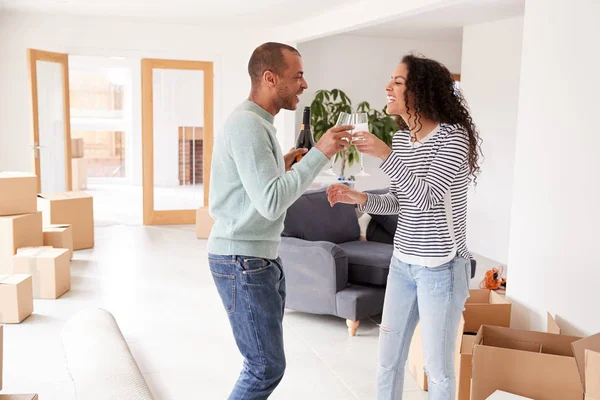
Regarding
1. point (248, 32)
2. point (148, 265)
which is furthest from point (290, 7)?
point (148, 265)

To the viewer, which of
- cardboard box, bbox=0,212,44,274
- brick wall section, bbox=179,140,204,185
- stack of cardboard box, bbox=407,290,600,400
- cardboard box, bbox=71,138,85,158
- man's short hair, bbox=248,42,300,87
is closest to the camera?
man's short hair, bbox=248,42,300,87

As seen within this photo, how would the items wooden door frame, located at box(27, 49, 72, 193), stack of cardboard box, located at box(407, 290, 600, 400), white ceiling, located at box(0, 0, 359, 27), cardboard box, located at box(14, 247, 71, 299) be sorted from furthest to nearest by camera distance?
wooden door frame, located at box(27, 49, 72, 193)
white ceiling, located at box(0, 0, 359, 27)
cardboard box, located at box(14, 247, 71, 299)
stack of cardboard box, located at box(407, 290, 600, 400)

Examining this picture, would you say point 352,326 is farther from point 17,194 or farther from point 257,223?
point 17,194

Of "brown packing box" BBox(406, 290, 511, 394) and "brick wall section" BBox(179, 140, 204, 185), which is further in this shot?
"brick wall section" BBox(179, 140, 204, 185)

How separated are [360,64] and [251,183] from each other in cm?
712

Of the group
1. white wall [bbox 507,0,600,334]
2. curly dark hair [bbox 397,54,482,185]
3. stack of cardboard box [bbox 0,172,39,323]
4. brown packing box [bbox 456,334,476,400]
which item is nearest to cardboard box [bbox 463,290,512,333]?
→ white wall [bbox 507,0,600,334]

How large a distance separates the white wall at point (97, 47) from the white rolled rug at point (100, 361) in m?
4.32

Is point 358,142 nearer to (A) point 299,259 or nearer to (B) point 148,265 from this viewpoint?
(A) point 299,259

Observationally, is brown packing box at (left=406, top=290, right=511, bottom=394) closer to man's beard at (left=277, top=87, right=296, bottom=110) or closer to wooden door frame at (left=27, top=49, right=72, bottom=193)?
man's beard at (left=277, top=87, right=296, bottom=110)

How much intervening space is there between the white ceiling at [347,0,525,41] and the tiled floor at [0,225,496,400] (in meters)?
3.25

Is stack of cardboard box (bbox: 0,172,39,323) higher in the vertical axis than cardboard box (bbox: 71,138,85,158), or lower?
lower

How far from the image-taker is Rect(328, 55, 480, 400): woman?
1.99 m

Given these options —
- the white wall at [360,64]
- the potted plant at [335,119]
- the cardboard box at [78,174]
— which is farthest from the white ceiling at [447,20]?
the cardboard box at [78,174]

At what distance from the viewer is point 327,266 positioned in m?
3.91
